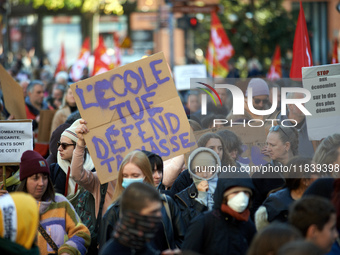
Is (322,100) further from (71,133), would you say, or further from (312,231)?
(312,231)

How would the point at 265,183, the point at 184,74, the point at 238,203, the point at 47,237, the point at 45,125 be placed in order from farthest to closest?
1. the point at 184,74
2. the point at 45,125
3. the point at 265,183
4. the point at 47,237
5. the point at 238,203

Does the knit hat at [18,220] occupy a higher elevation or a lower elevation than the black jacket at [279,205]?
higher

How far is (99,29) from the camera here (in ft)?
153

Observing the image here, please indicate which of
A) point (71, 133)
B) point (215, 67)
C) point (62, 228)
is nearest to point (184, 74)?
point (215, 67)

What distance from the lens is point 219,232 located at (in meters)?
4.68

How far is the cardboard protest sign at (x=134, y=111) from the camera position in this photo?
6.27 meters

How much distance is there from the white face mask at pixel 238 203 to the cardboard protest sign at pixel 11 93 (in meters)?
4.65

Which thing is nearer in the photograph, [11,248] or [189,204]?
[11,248]

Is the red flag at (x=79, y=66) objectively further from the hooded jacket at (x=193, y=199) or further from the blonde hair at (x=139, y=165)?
the blonde hair at (x=139, y=165)

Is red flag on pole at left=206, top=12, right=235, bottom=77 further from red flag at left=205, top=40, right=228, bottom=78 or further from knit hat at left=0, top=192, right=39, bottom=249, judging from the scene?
knit hat at left=0, top=192, right=39, bottom=249

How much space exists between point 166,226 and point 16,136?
2296mm

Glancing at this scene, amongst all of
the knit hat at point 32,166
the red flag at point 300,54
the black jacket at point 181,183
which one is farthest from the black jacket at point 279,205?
the red flag at point 300,54

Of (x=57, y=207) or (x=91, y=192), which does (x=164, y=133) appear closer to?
(x=91, y=192)

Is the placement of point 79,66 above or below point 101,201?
above
